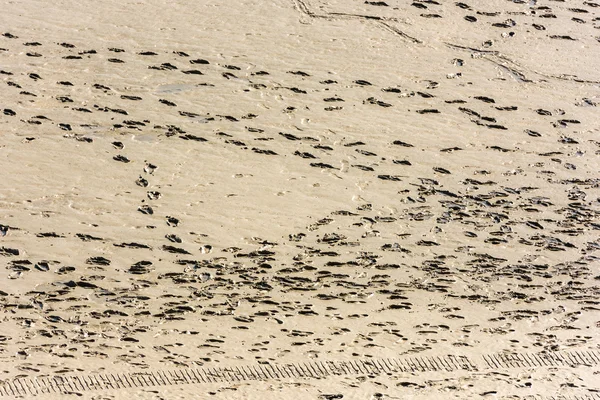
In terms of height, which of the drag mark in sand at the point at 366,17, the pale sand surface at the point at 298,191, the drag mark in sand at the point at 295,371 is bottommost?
the drag mark in sand at the point at 295,371

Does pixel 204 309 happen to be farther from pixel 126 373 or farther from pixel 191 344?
pixel 126 373

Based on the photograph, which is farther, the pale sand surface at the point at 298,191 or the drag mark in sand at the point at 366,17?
the drag mark in sand at the point at 366,17

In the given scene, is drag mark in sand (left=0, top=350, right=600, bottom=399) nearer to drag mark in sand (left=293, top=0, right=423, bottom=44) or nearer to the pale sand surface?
the pale sand surface

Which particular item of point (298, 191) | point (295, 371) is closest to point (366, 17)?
point (298, 191)

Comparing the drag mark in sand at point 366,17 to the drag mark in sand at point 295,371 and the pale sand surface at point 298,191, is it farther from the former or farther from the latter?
the drag mark in sand at point 295,371

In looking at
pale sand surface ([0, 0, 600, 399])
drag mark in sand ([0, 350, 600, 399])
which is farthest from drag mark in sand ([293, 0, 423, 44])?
drag mark in sand ([0, 350, 600, 399])

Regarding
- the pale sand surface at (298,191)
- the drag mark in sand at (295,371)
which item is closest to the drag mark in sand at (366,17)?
the pale sand surface at (298,191)

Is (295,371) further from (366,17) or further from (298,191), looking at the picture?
(366,17)
